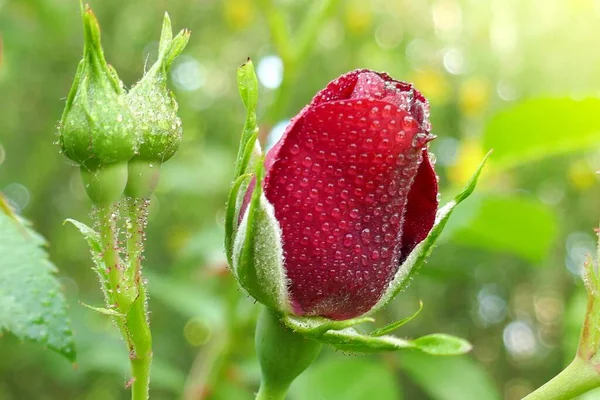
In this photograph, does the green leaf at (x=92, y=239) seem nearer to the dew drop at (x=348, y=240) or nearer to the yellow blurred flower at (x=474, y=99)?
the dew drop at (x=348, y=240)

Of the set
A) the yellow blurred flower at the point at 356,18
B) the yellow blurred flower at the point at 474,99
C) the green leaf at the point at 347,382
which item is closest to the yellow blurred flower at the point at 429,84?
the yellow blurred flower at the point at 474,99

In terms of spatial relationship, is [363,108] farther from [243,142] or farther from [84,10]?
[84,10]

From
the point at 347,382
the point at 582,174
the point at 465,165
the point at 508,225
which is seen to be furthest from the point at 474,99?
the point at 347,382

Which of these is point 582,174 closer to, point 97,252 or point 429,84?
point 429,84

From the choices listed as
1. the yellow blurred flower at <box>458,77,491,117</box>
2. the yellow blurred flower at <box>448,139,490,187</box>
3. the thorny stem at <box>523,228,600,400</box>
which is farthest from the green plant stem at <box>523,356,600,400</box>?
the yellow blurred flower at <box>458,77,491,117</box>

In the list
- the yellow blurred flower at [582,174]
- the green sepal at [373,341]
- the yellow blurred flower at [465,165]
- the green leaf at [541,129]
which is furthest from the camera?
the yellow blurred flower at [582,174]

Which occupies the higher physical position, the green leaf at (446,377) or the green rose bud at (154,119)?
the green rose bud at (154,119)
